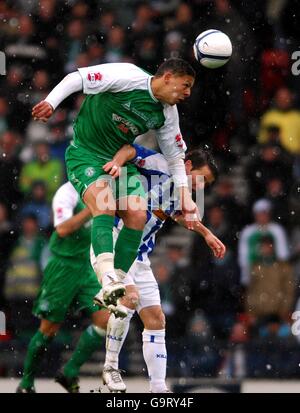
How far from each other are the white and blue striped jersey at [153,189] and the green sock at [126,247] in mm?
765

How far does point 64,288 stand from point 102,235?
265cm

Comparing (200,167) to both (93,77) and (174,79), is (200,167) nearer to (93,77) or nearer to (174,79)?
(174,79)

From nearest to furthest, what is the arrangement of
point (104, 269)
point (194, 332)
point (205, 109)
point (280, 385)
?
point (104, 269), point (280, 385), point (194, 332), point (205, 109)

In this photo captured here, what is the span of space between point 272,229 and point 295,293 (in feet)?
2.66

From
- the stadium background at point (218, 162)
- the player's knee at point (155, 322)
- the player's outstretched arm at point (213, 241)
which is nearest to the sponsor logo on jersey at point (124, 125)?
the player's outstretched arm at point (213, 241)

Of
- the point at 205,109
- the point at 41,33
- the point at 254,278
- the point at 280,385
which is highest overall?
the point at 41,33

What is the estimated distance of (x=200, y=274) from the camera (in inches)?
575

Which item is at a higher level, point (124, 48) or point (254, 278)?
point (124, 48)

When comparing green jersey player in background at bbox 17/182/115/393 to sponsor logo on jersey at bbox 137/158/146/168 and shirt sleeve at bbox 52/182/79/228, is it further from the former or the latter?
sponsor logo on jersey at bbox 137/158/146/168

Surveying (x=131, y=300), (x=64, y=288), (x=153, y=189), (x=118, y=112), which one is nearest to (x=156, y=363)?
(x=131, y=300)

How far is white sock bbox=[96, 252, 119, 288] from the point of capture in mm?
9625

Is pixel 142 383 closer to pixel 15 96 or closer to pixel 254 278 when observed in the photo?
pixel 254 278

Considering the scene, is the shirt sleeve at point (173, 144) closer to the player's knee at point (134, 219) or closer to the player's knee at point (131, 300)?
the player's knee at point (134, 219)

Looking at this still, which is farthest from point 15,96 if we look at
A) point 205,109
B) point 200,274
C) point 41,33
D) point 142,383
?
point 142,383
